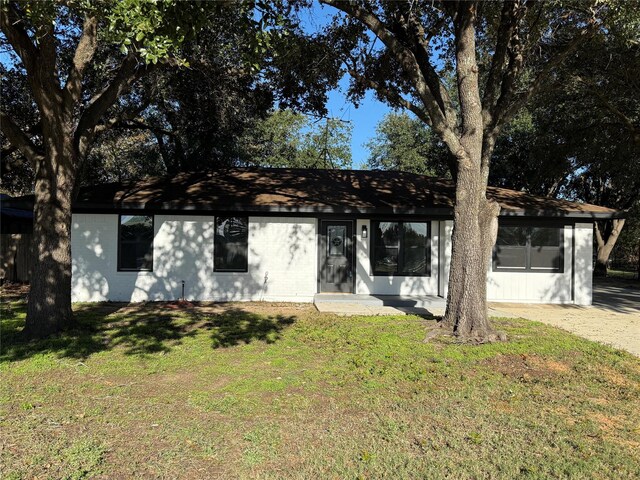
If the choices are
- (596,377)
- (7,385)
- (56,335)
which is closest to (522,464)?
(596,377)

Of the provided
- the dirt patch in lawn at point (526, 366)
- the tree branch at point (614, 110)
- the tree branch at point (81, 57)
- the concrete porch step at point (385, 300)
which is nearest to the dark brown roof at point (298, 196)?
the concrete porch step at point (385, 300)

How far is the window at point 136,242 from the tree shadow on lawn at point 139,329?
116 cm

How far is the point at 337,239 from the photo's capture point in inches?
483

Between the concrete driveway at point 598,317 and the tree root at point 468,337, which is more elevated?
the tree root at point 468,337

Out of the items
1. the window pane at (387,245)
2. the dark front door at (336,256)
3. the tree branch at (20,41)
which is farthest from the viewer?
the window pane at (387,245)

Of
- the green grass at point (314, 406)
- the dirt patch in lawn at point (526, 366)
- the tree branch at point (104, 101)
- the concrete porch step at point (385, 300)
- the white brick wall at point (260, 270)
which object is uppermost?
the tree branch at point (104, 101)

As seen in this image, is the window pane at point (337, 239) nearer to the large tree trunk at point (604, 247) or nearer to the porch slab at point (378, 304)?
the porch slab at point (378, 304)

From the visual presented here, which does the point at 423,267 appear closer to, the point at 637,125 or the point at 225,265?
the point at 225,265

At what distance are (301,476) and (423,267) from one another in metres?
9.70

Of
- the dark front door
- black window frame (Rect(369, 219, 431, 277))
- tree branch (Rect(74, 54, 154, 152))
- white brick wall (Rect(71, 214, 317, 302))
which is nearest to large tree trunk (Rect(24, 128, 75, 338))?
tree branch (Rect(74, 54, 154, 152))

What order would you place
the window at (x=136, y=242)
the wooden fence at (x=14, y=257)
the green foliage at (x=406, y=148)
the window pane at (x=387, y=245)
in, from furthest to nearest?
the green foliage at (x=406, y=148) < the wooden fence at (x=14, y=257) < the window pane at (x=387, y=245) < the window at (x=136, y=242)

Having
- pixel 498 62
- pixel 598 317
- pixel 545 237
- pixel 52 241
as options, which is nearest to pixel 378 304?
pixel 598 317

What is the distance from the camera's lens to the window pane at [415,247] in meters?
12.3

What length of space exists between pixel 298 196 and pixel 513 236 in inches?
235
